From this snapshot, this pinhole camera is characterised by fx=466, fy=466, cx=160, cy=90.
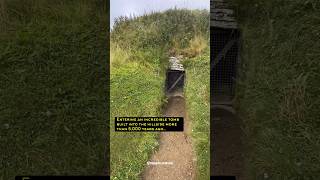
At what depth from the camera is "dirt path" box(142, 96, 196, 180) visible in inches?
228

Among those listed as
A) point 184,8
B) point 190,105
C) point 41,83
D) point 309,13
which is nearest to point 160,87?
point 190,105

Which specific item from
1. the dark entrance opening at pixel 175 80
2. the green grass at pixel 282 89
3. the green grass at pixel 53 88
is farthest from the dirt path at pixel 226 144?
the green grass at pixel 53 88

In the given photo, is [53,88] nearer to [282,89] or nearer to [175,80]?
[175,80]

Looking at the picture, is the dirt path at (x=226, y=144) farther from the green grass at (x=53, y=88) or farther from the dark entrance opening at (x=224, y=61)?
the green grass at (x=53, y=88)

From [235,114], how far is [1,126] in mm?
3061

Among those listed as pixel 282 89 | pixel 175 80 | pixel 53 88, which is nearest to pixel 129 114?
pixel 175 80

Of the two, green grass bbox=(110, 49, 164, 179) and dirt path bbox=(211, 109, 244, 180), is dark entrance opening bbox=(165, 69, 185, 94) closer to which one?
green grass bbox=(110, 49, 164, 179)

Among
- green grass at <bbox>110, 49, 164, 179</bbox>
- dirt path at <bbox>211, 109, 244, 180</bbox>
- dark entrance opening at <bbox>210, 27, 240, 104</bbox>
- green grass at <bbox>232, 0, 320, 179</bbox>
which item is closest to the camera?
green grass at <bbox>232, 0, 320, 179</bbox>

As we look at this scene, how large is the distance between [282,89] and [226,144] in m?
1.05

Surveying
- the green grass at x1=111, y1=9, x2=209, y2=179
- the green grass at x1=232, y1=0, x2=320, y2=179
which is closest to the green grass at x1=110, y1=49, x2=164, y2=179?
the green grass at x1=111, y1=9, x2=209, y2=179

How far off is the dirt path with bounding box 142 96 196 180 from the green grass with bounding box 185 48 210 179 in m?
0.09

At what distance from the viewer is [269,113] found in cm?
575

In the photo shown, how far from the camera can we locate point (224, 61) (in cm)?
621

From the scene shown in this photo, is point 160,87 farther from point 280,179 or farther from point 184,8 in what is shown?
point 280,179
